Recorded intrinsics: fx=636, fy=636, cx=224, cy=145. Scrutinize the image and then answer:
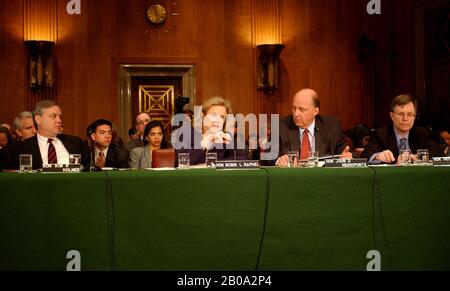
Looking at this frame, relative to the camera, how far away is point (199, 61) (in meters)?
8.37

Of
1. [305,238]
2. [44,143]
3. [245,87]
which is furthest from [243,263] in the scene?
[245,87]

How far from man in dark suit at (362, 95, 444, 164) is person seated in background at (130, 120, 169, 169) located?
5.67 ft

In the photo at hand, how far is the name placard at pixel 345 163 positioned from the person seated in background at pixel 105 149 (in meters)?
2.26

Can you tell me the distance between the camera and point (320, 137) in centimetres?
468

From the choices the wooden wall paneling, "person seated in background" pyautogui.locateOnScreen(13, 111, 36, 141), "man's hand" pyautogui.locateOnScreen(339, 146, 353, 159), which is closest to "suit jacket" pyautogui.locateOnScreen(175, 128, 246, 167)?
"man's hand" pyautogui.locateOnScreen(339, 146, 353, 159)

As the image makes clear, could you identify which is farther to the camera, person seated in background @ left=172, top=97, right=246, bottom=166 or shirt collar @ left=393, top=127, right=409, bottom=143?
shirt collar @ left=393, top=127, right=409, bottom=143

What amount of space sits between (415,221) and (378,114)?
5.58 m

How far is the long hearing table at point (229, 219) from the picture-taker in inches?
121

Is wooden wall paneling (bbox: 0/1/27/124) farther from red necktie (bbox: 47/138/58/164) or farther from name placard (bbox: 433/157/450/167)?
name placard (bbox: 433/157/450/167)

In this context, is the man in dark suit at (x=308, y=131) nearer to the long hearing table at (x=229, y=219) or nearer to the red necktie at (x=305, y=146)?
the red necktie at (x=305, y=146)

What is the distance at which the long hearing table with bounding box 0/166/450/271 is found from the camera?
10.1ft

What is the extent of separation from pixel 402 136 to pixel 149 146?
2071 millimetres

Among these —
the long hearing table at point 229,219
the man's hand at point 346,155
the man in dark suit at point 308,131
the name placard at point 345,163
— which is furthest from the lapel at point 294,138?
the long hearing table at point 229,219

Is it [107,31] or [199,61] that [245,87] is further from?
[107,31]
